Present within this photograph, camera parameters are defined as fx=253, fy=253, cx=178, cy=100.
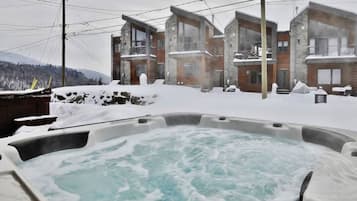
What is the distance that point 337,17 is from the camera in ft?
35.8

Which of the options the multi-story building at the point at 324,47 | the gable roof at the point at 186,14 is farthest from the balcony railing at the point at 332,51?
the gable roof at the point at 186,14

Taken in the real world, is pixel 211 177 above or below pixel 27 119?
below

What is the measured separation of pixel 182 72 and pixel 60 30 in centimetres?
607

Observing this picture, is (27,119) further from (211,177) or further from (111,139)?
(211,177)

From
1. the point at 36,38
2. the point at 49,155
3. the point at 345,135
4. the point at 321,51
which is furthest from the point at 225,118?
the point at 36,38

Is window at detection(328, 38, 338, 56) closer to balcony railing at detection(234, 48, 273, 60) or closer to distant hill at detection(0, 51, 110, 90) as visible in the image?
balcony railing at detection(234, 48, 273, 60)

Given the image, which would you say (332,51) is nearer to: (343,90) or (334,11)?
(334,11)

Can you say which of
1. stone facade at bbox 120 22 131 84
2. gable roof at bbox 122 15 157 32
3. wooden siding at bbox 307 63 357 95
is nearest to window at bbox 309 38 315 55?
wooden siding at bbox 307 63 357 95

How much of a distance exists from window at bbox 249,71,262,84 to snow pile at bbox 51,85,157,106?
563 centimetres

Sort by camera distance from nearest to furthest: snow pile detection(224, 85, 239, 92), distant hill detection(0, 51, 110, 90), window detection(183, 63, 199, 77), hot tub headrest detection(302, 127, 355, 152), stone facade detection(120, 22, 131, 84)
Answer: hot tub headrest detection(302, 127, 355, 152) → distant hill detection(0, 51, 110, 90) → snow pile detection(224, 85, 239, 92) → window detection(183, 63, 199, 77) → stone facade detection(120, 22, 131, 84)

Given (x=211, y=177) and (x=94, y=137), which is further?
(x=94, y=137)

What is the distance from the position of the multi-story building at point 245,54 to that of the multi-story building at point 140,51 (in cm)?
381

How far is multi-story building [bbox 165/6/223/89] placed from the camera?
1241 centimetres

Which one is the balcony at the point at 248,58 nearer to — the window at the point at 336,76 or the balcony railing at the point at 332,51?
the balcony railing at the point at 332,51
